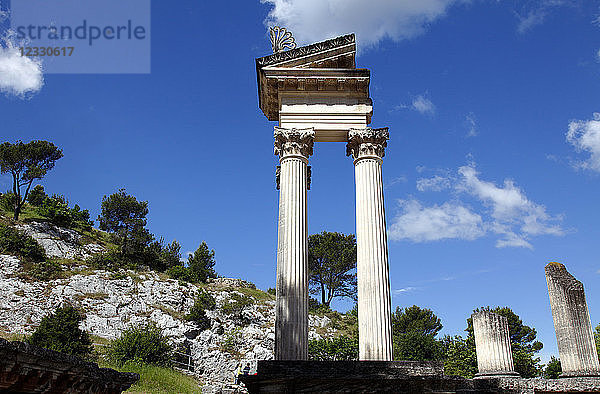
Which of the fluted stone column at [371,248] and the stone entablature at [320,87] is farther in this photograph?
the stone entablature at [320,87]

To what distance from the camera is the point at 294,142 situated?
42.9ft

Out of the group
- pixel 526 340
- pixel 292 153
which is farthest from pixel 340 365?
pixel 526 340

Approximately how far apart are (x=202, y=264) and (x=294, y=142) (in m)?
49.5

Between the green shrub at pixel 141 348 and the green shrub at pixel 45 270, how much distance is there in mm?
11664

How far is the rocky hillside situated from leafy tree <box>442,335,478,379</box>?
1255cm

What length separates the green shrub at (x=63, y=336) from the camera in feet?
93.9

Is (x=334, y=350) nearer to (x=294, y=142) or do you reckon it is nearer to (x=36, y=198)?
(x=294, y=142)

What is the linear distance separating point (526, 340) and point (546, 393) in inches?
1651

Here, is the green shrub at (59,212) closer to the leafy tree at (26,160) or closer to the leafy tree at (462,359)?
the leafy tree at (26,160)

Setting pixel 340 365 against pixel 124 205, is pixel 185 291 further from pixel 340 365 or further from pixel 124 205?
pixel 340 365

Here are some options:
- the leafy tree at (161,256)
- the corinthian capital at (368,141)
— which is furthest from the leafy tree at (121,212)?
the corinthian capital at (368,141)

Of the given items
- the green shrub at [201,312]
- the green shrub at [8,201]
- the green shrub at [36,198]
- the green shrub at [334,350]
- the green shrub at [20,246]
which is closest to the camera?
the green shrub at [334,350]

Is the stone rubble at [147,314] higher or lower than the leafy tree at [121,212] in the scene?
lower

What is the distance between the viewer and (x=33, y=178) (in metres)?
57.3
